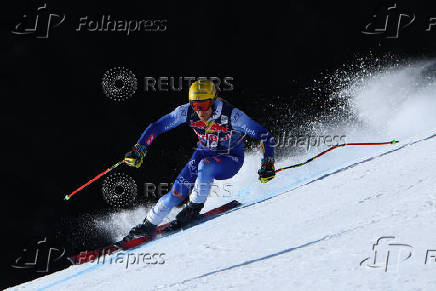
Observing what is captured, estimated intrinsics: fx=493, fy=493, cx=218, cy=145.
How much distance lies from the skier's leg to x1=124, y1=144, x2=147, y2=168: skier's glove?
459 millimetres

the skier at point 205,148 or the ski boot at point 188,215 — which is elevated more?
the skier at point 205,148

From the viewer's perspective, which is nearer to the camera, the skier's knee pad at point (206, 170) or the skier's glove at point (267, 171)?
the skier's glove at point (267, 171)

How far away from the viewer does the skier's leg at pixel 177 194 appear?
526 centimetres

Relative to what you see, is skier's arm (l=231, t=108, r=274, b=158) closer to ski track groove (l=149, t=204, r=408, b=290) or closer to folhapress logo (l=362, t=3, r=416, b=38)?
ski track groove (l=149, t=204, r=408, b=290)

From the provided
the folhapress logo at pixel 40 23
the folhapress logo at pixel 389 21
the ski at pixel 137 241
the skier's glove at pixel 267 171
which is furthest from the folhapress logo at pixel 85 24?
the skier's glove at pixel 267 171

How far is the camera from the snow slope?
240 centimetres

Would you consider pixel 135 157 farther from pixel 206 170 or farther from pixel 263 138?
pixel 263 138

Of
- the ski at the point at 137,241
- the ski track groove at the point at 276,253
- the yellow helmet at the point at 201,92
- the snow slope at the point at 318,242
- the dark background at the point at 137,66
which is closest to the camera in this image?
the snow slope at the point at 318,242

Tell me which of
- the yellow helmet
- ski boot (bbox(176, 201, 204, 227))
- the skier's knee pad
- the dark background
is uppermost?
the dark background

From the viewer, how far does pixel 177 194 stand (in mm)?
5262

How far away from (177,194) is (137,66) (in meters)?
4.74

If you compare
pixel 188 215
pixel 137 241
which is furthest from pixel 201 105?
pixel 137 241

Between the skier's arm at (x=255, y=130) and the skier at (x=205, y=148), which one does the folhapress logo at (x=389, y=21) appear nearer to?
the skier at (x=205, y=148)

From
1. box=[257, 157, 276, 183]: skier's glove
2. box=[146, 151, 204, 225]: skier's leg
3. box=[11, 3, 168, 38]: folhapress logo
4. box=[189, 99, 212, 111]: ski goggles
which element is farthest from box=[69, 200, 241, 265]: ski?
box=[11, 3, 168, 38]: folhapress logo
